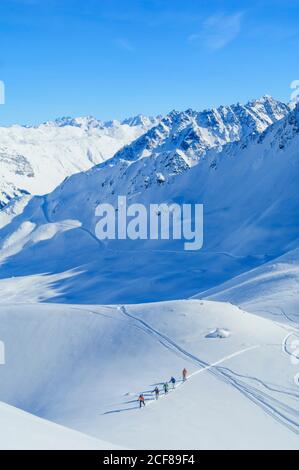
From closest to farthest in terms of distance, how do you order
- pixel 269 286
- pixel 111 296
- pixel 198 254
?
pixel 269 286 → pixel 111 296 → pixel 198 254

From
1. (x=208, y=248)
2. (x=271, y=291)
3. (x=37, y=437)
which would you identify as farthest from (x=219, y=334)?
(x=208, y=248)

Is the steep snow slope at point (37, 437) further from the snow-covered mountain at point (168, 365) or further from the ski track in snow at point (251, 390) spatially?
the ski track in snow at point (251, 390)

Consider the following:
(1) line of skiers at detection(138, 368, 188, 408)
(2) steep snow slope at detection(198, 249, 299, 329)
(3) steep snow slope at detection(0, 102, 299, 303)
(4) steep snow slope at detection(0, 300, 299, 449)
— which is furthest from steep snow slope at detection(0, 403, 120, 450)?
(3) steep snow slope at detection(0, 102, 299, 303)

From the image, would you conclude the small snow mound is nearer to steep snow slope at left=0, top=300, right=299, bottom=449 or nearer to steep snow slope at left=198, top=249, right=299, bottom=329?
steep snow slope at left=0, top=300, right=299, bottom=449

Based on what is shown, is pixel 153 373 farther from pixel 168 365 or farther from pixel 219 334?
pixel 219 334

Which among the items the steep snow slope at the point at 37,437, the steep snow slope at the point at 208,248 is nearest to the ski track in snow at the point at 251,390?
the steep snow slope at the point at 37,437
